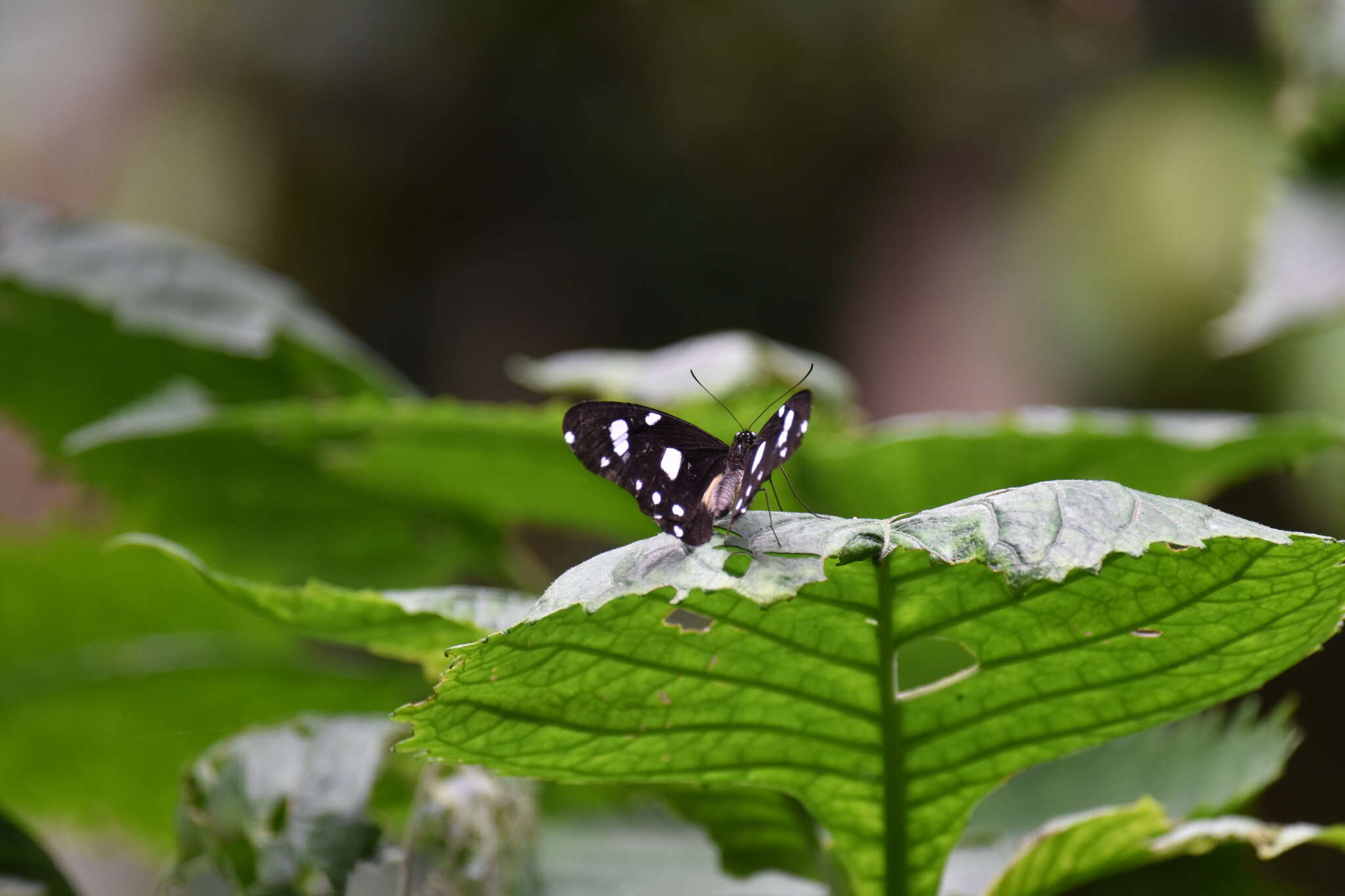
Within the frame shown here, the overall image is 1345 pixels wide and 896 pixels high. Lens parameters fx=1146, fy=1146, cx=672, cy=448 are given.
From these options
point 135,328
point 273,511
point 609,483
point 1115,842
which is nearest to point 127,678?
point 273,511

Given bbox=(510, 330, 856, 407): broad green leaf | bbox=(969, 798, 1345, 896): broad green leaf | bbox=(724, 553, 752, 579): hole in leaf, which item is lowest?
bbox=(969, 798, 1345, 896): broad green leaf

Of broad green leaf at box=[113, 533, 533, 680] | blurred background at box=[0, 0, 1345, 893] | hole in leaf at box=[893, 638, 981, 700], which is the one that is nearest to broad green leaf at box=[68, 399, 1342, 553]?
hole in leaf at box=[893, 638, 981, 700]

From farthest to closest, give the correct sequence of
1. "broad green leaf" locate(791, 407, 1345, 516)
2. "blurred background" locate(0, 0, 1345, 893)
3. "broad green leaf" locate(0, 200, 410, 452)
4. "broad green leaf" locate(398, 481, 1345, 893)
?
"blurred background" locate(0, 0, 1345, 893)
"broad green leaf" locate(0, 200, 410, 452)
"broad green leaf" locate(791, 407, 1345, 516)
"broad green leaf" locate(398, 481, 1345, 893)

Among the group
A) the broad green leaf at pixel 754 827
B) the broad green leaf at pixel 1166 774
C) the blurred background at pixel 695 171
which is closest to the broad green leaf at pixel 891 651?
the broad green leaf at pixel 754 827

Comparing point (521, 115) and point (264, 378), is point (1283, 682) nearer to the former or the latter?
point (264, 378)

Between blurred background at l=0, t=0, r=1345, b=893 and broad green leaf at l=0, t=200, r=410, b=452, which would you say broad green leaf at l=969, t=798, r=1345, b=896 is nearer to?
broad green leaf at l=0, t=200, r=410, b=452

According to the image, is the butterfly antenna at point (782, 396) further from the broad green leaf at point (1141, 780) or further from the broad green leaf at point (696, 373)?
the broad green leaf at point (1141, 780)
